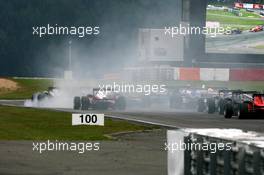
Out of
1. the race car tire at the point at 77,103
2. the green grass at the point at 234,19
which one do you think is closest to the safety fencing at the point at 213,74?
the green grass at the point at 234,19

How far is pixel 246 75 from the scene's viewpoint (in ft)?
274

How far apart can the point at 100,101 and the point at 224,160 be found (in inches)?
1706

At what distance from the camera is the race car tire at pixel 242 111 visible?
45438 millimetres

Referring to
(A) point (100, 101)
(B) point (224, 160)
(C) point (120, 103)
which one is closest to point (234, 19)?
(C) point (120, 103)

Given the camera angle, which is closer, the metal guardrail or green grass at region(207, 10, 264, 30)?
the metal guardrail

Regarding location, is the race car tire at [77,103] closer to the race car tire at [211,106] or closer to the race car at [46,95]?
the race car tire at [211,106]

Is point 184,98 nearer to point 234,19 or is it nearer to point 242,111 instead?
point 242,111

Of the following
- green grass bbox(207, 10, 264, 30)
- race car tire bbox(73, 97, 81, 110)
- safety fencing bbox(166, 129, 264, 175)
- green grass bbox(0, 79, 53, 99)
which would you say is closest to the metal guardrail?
safety fencing bbox(166, 129, 264, 175)

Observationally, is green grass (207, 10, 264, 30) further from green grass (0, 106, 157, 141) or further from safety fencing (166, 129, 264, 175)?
safety fencing (166, 129, 264, 175)

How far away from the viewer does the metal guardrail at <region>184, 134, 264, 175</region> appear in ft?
34.5

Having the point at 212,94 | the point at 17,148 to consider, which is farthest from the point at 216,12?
the point at 17,148

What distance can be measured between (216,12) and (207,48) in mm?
3209

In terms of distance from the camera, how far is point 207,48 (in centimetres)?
8175

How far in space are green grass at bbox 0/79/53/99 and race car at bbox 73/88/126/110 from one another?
1322 inches
